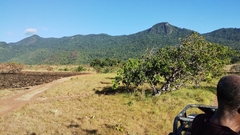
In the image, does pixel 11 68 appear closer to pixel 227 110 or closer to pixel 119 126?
pixel 119 126

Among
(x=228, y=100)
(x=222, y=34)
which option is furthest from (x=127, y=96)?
(x=222, y=34)

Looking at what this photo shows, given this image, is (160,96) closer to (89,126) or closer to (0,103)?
(89,126)

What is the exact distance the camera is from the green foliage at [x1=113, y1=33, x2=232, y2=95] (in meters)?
12.2

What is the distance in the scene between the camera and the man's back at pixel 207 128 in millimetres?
1560

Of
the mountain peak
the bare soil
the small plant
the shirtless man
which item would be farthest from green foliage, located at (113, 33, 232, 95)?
the mountain peak

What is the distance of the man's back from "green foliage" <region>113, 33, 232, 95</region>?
9.93 meters

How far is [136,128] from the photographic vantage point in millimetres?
7742

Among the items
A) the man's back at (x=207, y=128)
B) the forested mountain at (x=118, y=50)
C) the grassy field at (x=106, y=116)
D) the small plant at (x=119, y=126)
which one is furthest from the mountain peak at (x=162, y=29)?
the man's back at (x=207, y=128)

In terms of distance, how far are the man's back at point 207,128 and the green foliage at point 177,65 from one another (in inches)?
391

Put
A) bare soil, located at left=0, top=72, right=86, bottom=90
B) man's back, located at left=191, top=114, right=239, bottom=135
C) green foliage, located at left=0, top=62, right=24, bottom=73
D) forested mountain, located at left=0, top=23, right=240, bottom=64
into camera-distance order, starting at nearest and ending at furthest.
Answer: man's back, located at left=191, top=114, right=239, bottom=135 < bare soil, located at left=0, top=72, right=86, bottom=90 < green foliage, located at left=0, top=62, right=24, bottom=73 < forested mountain, located at left=0, top=23, right=240, bottom=64

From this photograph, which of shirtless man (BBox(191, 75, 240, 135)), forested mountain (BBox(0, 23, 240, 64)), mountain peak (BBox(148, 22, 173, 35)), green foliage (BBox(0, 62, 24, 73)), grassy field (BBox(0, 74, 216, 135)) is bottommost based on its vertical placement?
grassy field (BBox(0, 74, 216, 135))

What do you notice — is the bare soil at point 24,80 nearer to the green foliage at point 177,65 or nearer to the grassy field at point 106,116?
the grassy field at point 106,116

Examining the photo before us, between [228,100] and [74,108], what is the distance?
1019cm

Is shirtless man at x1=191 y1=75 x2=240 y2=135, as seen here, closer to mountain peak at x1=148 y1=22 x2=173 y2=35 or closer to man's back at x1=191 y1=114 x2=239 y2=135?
man's back at x1=191 y1=114 x2=239 y2=135
